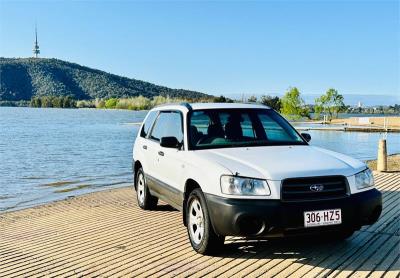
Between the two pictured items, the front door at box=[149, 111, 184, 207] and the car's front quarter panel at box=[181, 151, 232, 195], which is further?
the front door at box=[149, 111, 184, 207]

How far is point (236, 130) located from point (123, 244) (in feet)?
7.18

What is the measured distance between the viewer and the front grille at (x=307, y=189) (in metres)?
5.41

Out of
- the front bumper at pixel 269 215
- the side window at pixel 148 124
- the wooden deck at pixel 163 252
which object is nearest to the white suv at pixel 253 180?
the front bumper at pixel 269 215

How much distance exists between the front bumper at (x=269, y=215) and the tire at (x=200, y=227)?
22cm

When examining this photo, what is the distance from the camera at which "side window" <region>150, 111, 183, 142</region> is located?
284 inches

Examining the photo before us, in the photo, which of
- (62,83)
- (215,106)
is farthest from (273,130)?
(62,83)

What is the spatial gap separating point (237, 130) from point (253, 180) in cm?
175

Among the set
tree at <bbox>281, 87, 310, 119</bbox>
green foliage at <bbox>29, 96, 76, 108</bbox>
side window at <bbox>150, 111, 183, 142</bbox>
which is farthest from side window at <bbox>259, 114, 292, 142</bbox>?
green foliage at <bbox>29, 96, 76, 108</bbox>

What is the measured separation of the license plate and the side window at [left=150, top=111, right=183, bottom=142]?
225cm

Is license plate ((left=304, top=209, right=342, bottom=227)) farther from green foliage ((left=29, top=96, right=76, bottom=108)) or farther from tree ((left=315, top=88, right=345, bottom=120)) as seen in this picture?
green foliage ((left=29, top=96, right=76, bottom=108))

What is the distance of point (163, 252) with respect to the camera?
247 inches

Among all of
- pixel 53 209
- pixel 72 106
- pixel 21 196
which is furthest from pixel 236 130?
pixel 72 106

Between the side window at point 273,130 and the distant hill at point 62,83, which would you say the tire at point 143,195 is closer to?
the side window at point 273,130

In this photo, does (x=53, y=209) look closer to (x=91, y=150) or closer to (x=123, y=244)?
(x=123, y=244)
